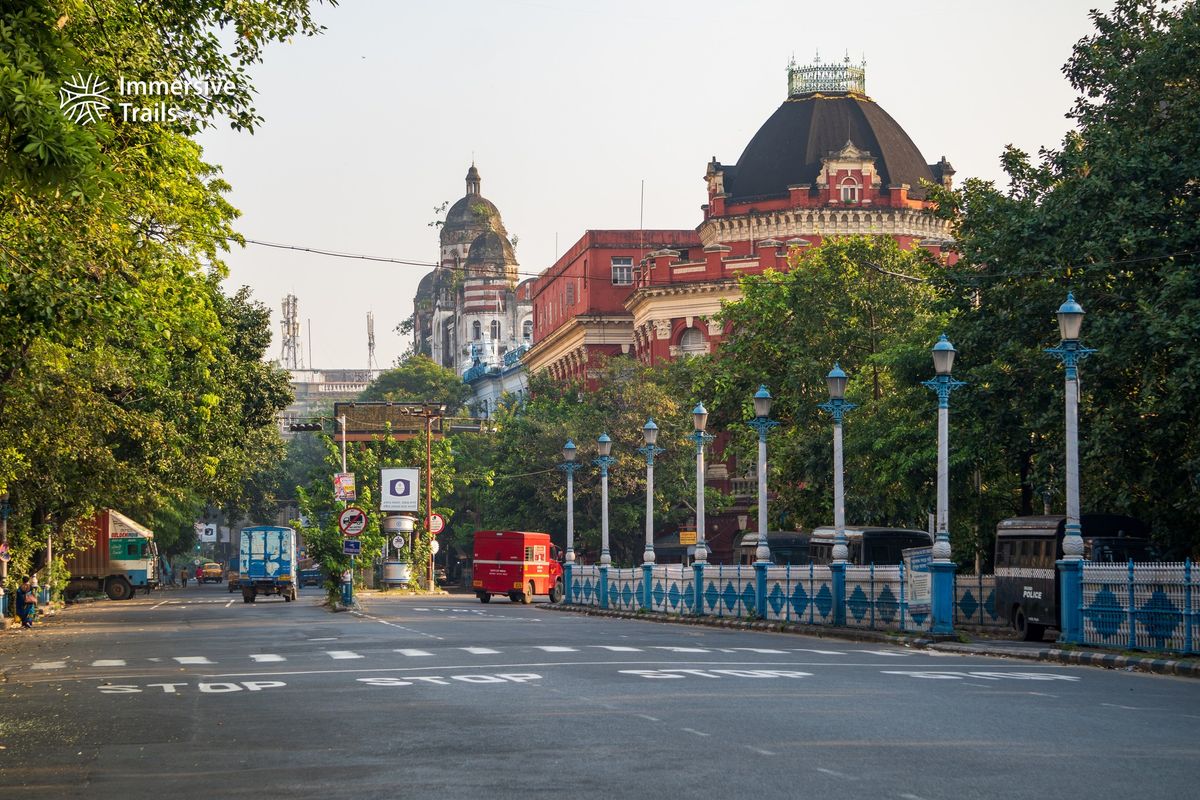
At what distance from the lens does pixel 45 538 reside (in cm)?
5228

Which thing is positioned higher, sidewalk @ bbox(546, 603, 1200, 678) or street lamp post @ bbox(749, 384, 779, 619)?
street lamp post @ bbox(749, 384, 779, 619)

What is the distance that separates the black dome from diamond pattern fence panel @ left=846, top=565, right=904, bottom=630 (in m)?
50.7

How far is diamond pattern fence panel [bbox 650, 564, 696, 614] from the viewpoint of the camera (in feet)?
140

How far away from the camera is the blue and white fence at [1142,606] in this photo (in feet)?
77.0

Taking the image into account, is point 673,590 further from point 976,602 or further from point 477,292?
point 477,292

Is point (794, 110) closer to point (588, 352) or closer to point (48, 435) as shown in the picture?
point (588, 352)

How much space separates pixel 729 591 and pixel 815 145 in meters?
47.3

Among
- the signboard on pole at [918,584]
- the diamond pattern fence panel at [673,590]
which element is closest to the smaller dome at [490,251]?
the diamond pattern fence panel at [673,590]

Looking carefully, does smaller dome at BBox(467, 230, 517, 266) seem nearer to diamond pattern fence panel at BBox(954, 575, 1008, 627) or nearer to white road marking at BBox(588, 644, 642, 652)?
diamond pattern fence panel at BBox(954, 575, 1008, 627)

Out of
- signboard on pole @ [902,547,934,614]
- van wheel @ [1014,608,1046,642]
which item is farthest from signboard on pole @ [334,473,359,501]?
van wheel @ [1014,608,1046,642]

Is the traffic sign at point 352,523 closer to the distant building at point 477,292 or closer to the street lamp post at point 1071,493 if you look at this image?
the street lamp post at point 1071,493

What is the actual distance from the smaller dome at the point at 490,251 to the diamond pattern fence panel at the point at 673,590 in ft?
402

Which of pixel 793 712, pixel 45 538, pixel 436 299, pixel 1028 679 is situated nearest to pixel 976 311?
pixel 1028 679

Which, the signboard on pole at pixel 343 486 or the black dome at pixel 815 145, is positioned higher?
the black dome at pixel 815 145
